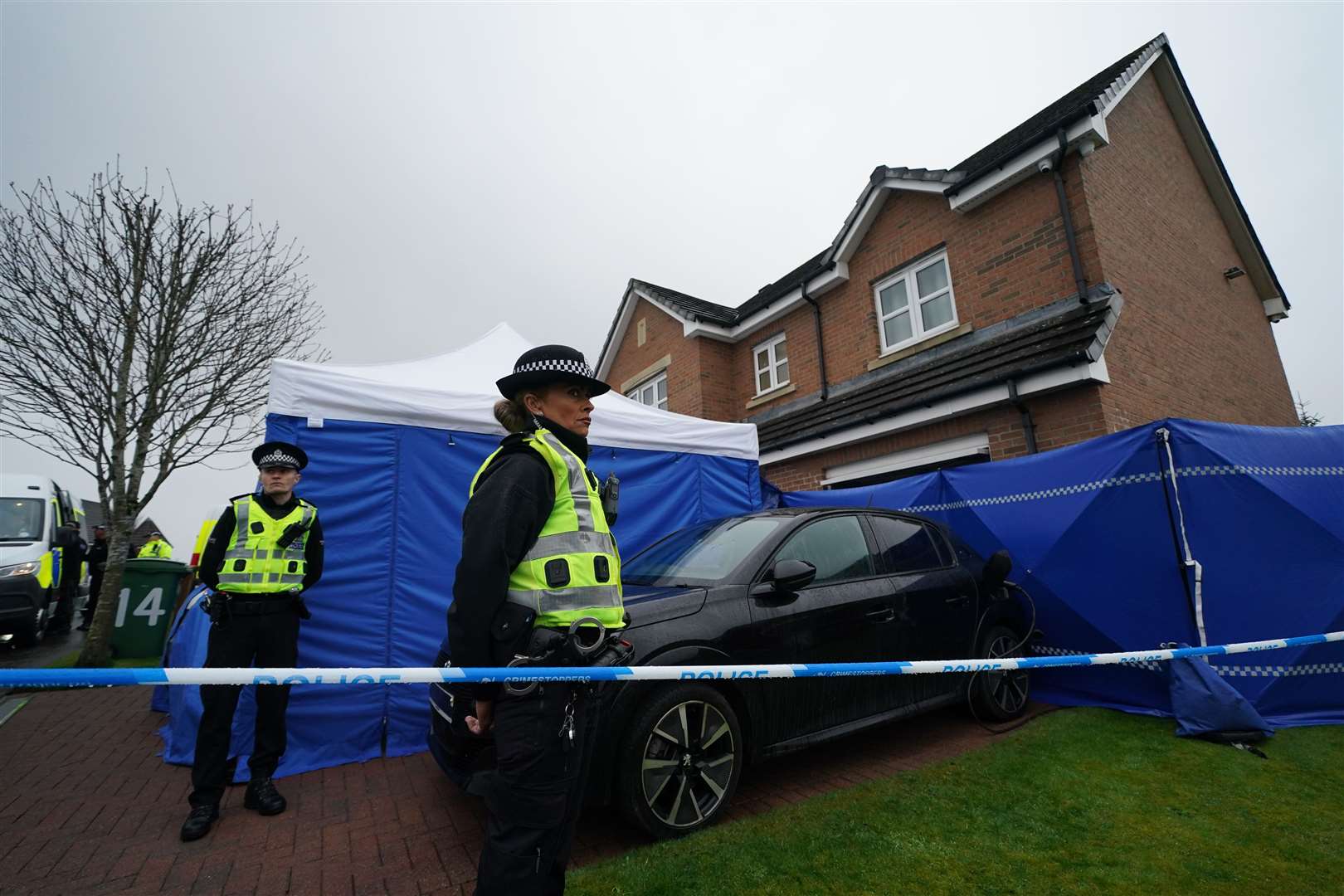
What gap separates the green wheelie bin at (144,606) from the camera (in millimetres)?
7812

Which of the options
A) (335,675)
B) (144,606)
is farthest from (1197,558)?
(144,606)

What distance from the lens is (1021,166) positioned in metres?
8.10

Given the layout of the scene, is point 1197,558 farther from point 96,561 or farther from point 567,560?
point 96,561

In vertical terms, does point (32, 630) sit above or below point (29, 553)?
below

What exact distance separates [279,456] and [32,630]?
8.43m

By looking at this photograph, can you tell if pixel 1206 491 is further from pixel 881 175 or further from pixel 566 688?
pixel 881 175

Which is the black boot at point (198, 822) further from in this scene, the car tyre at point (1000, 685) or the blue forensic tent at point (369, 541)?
the car tyre at point (1000, 685)

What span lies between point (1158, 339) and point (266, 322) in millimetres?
12411

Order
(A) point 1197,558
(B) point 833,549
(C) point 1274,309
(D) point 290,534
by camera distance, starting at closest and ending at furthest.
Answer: (D) point 290,534 < (B) point 833,549 < (A) point 1197,558 < (C) point 1274,309

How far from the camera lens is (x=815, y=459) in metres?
9.90

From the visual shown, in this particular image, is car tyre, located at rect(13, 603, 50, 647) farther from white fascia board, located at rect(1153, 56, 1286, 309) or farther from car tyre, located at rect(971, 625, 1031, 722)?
white fascia board, located at rect(1153, 56, 1286, 309)

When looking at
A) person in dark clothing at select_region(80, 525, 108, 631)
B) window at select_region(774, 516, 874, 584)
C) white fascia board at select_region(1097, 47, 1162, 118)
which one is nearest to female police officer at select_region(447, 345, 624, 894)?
window at select_region(774, 516, 874, 584)

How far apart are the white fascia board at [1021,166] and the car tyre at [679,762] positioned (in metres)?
8.21

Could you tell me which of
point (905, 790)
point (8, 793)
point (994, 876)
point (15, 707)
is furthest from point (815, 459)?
point (15, 707)
